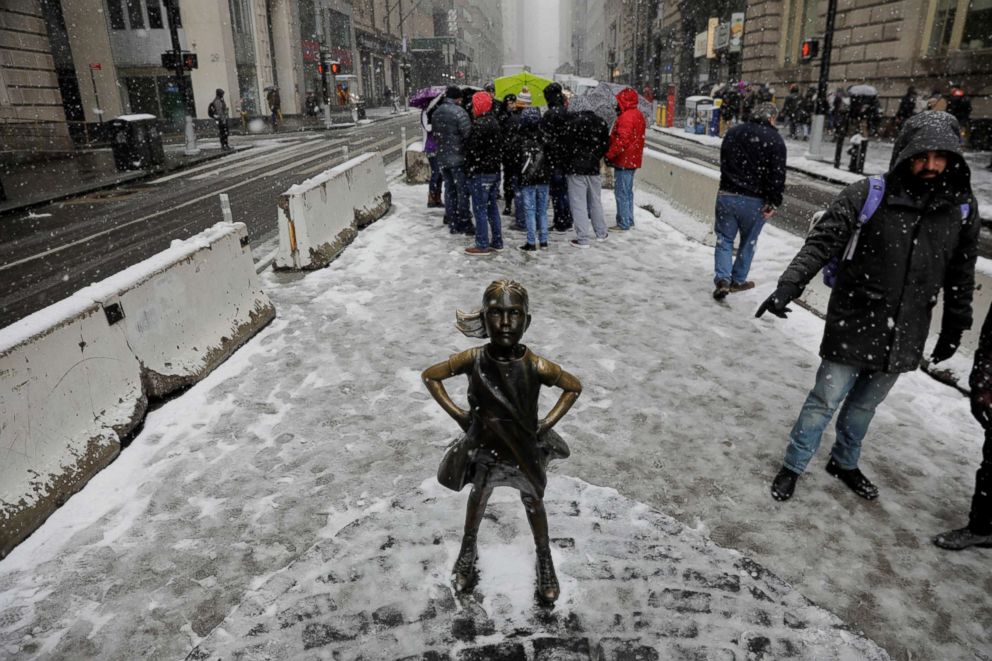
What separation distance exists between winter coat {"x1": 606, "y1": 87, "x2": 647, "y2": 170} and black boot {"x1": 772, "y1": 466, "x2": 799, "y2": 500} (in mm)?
6366

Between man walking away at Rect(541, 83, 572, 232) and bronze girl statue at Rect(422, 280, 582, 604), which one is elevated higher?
man walking away at Rect(541, 83, 572, 232)

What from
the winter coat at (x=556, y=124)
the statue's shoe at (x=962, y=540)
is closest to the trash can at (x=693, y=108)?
the winter coat at (x=556, y=124)

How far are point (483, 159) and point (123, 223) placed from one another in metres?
7.78

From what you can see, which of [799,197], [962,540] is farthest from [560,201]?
[962,540]

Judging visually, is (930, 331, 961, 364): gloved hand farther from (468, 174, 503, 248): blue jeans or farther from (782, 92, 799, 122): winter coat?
(782, 92, 799, 122): winter coat

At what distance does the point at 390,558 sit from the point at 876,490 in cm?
275

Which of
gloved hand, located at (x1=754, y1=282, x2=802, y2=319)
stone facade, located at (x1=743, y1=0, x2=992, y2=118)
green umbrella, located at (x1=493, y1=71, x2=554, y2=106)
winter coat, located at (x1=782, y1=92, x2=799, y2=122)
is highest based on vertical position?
stone facade, located at (x1=743, y1=0, x2=992, y2=118)

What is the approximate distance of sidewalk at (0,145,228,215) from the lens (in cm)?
1429

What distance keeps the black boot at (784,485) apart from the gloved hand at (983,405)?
94cm

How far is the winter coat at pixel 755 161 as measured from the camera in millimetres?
6285

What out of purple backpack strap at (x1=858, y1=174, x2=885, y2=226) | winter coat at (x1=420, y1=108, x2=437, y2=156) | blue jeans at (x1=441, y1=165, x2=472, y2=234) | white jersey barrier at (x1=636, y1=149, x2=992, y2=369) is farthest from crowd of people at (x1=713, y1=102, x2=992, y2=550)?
winter coat at (x1=420, y1=108, x2=437, y2=156)

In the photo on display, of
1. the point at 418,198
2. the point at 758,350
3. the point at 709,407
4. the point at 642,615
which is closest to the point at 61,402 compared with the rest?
the point at 642,615

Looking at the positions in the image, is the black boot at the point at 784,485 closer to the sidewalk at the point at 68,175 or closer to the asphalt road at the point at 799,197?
the asphalt road at the point at 799,197

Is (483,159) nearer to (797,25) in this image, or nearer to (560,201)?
(560,201)
